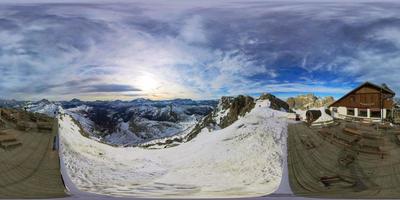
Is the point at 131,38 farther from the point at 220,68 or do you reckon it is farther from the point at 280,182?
the point at 280,182

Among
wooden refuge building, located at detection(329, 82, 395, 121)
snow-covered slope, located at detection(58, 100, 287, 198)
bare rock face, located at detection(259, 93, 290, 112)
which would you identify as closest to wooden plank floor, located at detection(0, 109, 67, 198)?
snow-covered slope, located at detection(58, 100, 287, 198)

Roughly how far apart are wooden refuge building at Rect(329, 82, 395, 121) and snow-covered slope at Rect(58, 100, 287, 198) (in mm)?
454

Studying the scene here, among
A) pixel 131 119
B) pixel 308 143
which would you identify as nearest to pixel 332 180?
pixel 308 143

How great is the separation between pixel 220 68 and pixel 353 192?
5.08 ft

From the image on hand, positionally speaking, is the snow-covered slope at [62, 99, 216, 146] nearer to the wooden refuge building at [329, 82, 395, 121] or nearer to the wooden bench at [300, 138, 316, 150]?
the wooden bench at [300, 138, 316, 150]

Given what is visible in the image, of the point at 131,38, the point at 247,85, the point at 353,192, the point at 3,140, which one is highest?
the point at 131,38

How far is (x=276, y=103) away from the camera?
230 inches

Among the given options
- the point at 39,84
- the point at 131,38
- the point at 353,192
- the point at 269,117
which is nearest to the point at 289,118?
the point at 269,117

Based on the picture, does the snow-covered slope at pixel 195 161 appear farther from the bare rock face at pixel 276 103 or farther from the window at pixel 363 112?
the window at pixel 363 112

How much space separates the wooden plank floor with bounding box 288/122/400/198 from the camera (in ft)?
19.5

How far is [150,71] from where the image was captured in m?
5.83

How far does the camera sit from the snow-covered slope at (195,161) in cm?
588

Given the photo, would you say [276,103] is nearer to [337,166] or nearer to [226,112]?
[226,112]

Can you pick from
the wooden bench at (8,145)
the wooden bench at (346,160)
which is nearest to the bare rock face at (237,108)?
the wooden bench at (346,160)
